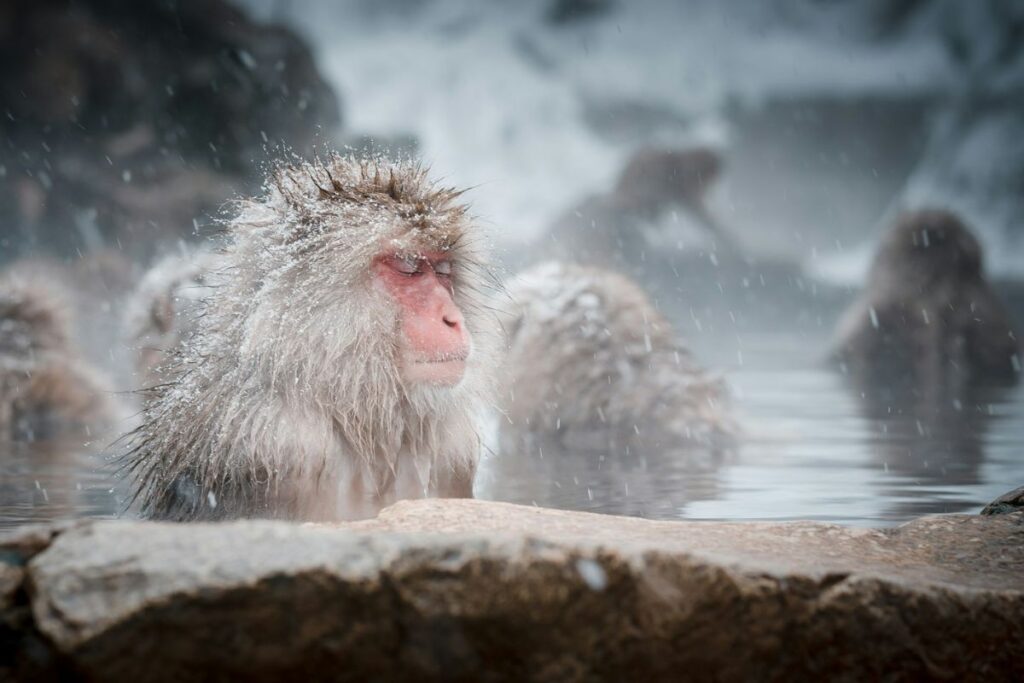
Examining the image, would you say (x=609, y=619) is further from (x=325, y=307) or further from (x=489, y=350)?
(x=489, y=350)

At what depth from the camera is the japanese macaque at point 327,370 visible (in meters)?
2.35

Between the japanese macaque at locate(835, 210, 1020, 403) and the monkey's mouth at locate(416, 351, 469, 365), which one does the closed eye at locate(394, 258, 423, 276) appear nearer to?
the monkey's mouth at locate(416, 351, 469, 365)

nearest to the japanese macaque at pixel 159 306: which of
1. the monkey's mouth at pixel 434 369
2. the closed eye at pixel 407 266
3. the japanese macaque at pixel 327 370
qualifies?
the japanese macaque at pixel 327 370

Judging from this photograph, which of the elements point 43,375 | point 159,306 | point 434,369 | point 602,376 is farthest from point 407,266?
point 43,375

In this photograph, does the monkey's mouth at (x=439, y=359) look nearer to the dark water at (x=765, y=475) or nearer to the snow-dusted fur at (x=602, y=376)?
the dark water at (x=765, y=475)

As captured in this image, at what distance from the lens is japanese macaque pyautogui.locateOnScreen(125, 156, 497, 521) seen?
2348 millimetres

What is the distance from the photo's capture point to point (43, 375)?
19.2ft

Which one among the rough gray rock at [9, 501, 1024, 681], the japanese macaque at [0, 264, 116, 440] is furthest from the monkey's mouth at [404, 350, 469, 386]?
the japanese macaque at [0, 264, 116, 440]

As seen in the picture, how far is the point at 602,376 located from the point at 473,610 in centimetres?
421

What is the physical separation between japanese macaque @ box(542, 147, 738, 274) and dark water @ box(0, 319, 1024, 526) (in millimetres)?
2375

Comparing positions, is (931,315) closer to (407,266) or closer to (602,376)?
(602,376)

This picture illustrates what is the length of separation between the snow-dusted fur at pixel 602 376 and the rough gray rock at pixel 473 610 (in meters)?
3.48

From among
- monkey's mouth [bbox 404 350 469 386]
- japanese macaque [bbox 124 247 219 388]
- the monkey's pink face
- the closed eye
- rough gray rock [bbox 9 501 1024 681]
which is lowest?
rough gray rock [bbox 9 501 1024 681]

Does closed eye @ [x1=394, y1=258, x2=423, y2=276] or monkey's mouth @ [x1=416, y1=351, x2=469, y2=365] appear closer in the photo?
monkey's mouth @ [x1=416, y1=351, x2=469, y2=365]
